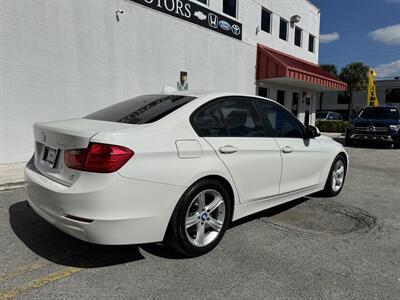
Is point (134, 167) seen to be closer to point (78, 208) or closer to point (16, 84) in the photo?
point (78, 208)

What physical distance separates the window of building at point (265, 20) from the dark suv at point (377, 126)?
19.2 feet

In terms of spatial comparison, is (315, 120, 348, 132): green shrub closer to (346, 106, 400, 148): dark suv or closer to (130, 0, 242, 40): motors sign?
(346, 106, 400, 148): dark suv

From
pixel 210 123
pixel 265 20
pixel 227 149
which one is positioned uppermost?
pixel 265 20

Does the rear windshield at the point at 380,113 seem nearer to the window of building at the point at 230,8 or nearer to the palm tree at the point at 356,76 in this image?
the window of building at the point at 230,8

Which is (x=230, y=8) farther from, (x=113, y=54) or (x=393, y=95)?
(x=393, y=95)

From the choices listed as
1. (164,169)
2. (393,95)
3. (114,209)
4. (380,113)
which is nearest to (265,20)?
(380,113)

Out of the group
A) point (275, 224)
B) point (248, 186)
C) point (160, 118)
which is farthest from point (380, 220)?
point (160, 118)

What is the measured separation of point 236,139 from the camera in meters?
3.35

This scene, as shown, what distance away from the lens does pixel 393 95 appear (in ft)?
140

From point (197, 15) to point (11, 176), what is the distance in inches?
318

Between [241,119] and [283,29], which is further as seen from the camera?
[283,29]

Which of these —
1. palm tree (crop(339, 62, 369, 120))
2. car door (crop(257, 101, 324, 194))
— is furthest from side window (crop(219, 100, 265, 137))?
palm tree (crop(339, 62, 369, 120))

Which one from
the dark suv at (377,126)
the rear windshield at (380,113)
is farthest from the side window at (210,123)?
the rear windshield at (380,113)

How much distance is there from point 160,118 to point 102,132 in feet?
1.87
